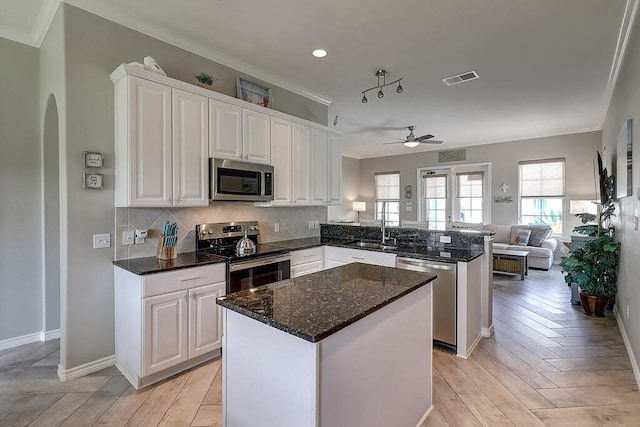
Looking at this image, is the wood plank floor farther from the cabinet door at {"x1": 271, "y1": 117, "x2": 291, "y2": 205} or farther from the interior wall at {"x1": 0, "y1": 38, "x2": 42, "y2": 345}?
the cabinet door at {"x1": 271, "y1": 117, "x2": 291, "y2": 205}

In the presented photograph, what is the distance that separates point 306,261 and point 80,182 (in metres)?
2.21

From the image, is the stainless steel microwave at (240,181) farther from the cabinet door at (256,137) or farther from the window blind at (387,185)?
the window blind at (387,185)

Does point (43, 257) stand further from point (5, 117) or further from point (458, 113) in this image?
point (458, 113)

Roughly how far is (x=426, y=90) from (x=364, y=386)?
387cm

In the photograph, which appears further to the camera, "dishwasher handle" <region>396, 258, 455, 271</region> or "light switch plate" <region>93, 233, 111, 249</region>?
"dishwasher handle" <region>396, 258, 455, 271</region>

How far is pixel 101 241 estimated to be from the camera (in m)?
2.61

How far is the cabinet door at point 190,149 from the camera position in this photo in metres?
2.76

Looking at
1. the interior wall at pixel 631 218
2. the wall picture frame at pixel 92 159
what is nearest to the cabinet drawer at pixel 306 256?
the wall picture frame at pixel 92 159

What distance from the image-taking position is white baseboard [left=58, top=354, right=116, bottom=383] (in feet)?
8.11

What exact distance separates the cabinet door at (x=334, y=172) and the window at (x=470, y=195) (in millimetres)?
4855

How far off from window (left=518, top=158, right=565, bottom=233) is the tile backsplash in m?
5.33

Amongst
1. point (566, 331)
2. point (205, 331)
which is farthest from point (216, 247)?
point (566, 331)

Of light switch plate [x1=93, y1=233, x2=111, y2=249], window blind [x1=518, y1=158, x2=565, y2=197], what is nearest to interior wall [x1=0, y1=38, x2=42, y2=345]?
light switch plate [x1=93, y1=233, x2=111, y2=249]

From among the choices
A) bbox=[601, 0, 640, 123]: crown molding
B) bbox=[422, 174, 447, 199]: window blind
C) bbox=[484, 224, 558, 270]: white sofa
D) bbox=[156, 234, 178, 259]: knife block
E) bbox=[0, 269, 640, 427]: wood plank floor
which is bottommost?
bbox=[0, 269, 640, 427]: wood plank floor
